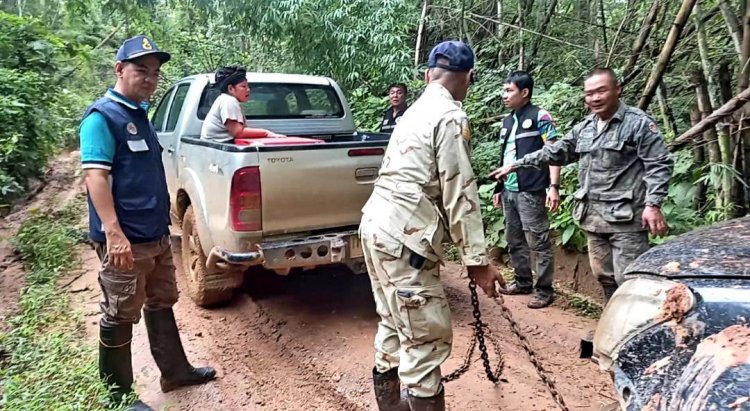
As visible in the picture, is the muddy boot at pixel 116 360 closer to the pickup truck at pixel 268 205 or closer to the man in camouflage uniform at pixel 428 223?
the pickup truck at pixel 268 205

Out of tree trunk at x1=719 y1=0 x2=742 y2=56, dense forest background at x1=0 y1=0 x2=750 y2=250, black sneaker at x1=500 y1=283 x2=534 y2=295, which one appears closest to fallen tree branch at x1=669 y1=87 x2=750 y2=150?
dense forest background at x1=0 y1=0 x2=750 y2=250

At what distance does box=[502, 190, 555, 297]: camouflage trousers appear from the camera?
4.30m

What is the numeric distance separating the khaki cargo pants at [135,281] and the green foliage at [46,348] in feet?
1.65

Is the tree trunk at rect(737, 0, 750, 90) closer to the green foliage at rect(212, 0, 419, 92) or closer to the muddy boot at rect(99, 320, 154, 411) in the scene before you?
the muddy boot at rect(99, 320, 154, 411)

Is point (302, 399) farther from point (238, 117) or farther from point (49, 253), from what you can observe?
point (49, 253)

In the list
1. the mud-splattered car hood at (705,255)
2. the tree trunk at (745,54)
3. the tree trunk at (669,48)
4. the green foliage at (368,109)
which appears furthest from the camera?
the green foliage at (368,109)

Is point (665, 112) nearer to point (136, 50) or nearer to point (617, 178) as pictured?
point (617, 178)

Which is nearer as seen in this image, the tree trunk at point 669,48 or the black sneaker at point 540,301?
the tree trunk at point 669,48

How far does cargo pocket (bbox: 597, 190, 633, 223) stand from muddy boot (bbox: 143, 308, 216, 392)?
2750 millimetres

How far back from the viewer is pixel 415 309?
2334 mm

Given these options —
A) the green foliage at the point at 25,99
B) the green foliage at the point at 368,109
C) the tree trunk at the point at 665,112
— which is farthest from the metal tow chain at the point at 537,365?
the green foliage at the point at 25,99

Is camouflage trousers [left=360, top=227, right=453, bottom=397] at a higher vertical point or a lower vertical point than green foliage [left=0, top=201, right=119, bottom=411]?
higher

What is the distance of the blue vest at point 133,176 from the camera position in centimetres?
266

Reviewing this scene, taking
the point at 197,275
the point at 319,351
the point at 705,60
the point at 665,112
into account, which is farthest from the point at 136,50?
the point at 665,112
